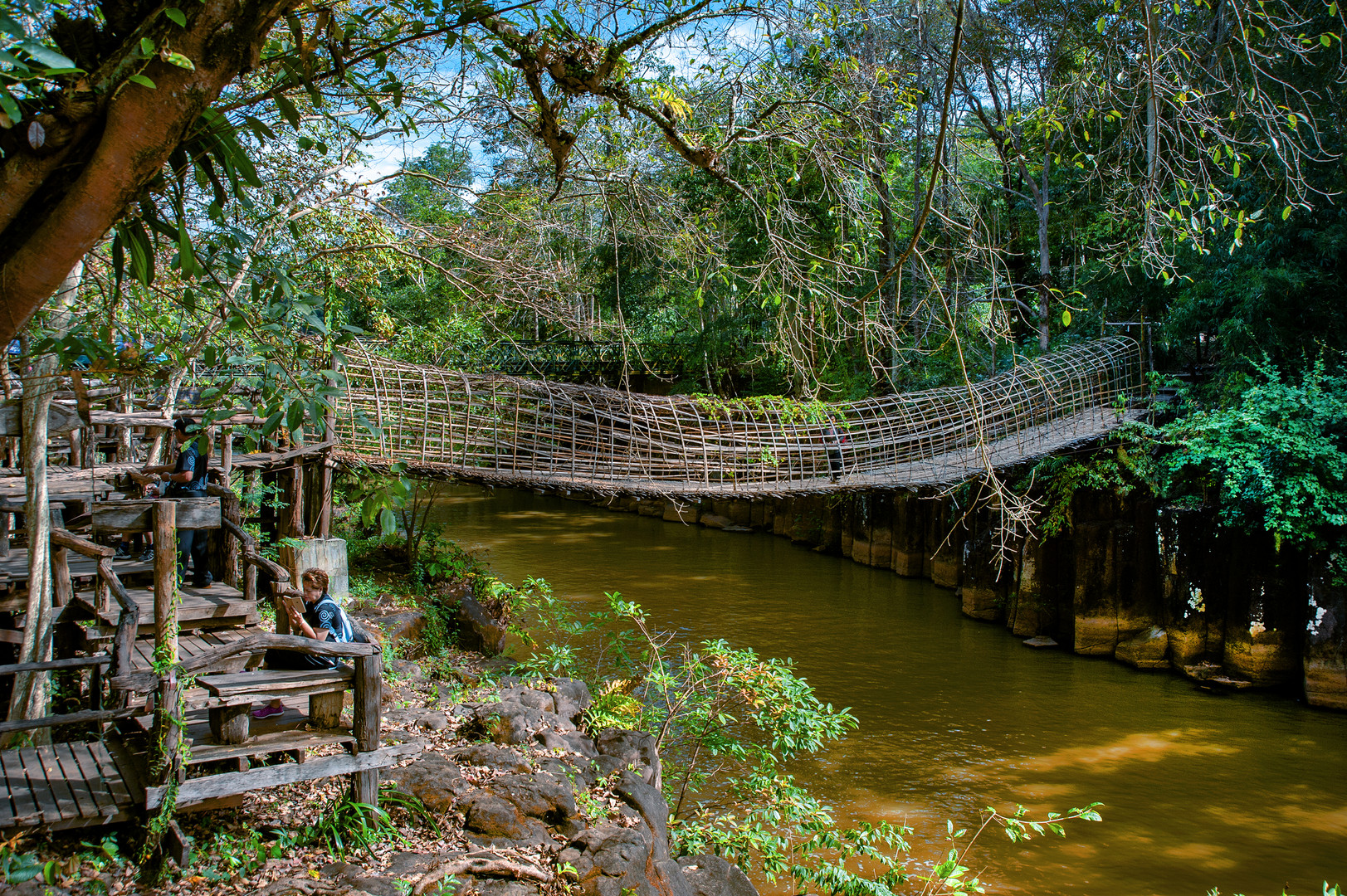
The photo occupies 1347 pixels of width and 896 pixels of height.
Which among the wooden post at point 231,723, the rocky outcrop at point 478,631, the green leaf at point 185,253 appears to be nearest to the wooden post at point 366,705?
the wooden post at point 231,723

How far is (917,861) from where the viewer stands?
17.7 feet

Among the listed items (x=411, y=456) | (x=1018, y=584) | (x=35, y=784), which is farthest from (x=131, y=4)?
(x=1018, y=584)

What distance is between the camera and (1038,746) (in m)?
7.12

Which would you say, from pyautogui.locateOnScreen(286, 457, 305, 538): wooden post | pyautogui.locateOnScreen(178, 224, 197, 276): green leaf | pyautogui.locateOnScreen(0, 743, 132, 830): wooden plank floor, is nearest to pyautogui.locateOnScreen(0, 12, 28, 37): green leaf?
pyautogui.locateOnScreen(178, 224, 197, 276): green leaf

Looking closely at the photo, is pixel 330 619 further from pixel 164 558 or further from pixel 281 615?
pixel 164 558

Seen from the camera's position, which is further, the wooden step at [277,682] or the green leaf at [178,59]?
the wooden step at [277,682]

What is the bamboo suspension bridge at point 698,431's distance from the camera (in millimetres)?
7086

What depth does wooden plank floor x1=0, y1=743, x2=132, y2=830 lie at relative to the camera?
10.2 ft

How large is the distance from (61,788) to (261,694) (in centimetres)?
80

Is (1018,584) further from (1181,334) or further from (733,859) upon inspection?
(733,859)

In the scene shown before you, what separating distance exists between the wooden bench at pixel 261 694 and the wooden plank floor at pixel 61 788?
0.39 meters

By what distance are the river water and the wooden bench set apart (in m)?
2.91

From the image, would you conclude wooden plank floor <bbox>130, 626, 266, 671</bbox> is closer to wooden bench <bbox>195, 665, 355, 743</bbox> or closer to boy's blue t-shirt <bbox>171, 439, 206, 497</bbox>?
wooden bench <bbox>195, 665, 355, 743</bbox>

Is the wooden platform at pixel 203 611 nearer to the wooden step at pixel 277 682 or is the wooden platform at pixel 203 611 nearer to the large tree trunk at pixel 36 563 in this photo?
the large tree trunk at pixel 36 563
